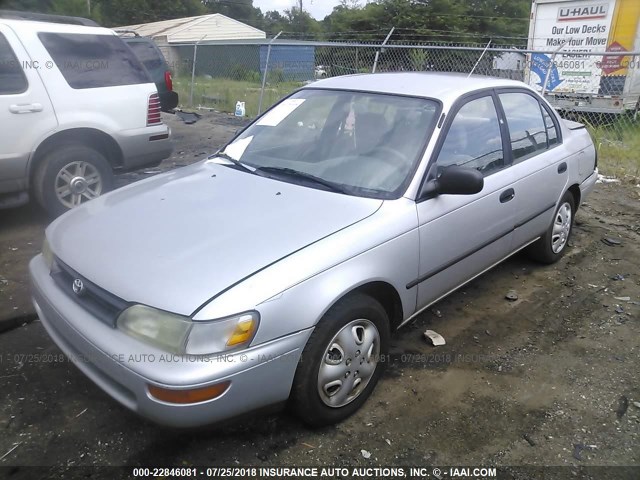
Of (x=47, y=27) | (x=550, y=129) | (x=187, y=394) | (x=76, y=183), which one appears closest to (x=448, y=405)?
(x=187, y=394)

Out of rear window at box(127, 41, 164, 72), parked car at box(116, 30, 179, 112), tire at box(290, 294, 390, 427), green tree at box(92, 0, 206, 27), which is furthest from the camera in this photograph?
green tree at box(92, 0, 206, 27)

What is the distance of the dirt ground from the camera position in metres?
2.45

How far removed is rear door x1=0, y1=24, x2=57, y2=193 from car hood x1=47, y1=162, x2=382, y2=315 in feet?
6.88

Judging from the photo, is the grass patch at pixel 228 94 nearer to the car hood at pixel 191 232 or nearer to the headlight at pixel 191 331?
the car hood at pixel 191 232

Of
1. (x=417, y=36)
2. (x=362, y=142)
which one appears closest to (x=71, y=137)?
(x=362, y=142)

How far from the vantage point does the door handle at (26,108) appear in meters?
4.59

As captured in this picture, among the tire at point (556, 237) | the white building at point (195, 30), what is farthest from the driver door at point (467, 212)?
the white building at point (195, 30)

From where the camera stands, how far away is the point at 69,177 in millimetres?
5055

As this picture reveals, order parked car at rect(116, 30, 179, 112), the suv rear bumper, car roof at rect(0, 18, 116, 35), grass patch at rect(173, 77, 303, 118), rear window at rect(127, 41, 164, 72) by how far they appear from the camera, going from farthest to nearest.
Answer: grass patch at rect(173, 77, 303, 118)
rear window at rect(127, 41, 164, 72)
parked car at rect(116, 30, 179, 112)
the suv rear bumper
car roof at rect(0, 18, 116, 35)

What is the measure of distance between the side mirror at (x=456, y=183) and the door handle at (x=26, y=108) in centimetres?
381

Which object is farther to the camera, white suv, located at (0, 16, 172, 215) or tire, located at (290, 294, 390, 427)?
white suv, located at (0, 16, 172, 215)

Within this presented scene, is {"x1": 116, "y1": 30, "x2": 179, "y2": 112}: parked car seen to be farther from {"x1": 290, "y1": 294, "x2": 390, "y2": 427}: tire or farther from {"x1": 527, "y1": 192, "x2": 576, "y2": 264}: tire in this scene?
{"x1": 290, "y1": 294, "x2": 390, "y2": 427}: tire

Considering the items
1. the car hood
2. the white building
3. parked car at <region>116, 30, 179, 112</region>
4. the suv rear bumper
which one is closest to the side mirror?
the car hood

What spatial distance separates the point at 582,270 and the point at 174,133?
315 inches
